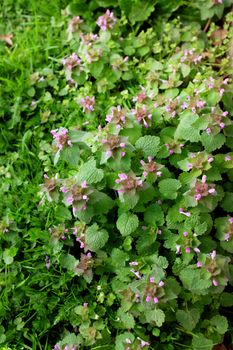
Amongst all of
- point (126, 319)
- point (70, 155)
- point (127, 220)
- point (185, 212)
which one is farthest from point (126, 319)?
point (70, 155)

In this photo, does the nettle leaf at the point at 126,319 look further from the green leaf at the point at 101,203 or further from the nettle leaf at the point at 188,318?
the green leaf at the point at 101,203

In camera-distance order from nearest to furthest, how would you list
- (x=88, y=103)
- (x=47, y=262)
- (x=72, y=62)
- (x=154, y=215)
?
(x=154, y=215) → (x=47, y=262) → (x=88, y=103) → (x=72, y=62)

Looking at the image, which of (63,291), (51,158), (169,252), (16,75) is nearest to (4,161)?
(51,158)

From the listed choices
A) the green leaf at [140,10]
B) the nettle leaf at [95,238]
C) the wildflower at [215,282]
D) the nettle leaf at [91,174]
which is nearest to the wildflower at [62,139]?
the nettle leaf at [91,174]

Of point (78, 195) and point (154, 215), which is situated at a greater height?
point (78, 195)

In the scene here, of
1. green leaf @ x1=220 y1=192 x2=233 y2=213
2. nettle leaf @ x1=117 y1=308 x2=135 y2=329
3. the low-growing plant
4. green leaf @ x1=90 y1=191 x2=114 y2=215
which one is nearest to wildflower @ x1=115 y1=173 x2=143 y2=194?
the low-growing plant

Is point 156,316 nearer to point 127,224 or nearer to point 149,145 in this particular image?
point 127,224

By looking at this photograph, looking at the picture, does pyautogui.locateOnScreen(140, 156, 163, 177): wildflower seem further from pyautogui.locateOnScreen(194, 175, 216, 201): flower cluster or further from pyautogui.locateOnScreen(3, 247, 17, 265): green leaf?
pyautogui.locateOnScreen(3, 247, 17, 265): green leaf
